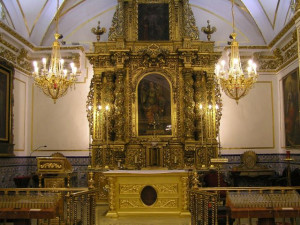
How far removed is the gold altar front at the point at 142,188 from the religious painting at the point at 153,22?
560 cm

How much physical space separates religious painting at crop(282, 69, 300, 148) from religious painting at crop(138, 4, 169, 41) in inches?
161

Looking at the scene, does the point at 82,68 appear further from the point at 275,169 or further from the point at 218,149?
the point at 275,169

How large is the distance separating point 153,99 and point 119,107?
1117 mm

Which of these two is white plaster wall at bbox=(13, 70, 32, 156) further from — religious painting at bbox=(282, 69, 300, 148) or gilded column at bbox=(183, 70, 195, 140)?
religious painting at bbox=(282, 69, 300, 148)

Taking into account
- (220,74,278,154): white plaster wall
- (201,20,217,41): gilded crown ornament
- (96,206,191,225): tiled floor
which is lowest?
(96,206,191,225): tiled floor

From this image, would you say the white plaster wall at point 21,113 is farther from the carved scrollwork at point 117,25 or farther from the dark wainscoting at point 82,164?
the carved scrollwork at point 117,25

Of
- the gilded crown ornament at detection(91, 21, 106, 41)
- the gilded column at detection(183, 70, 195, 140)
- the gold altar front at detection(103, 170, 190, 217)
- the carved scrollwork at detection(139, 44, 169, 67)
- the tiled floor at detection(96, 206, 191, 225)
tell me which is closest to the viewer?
the tiled floor at detection(96, 206, 191, 225)

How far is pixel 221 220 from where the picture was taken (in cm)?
764

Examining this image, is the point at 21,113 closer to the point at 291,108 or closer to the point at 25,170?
the point at 25,170

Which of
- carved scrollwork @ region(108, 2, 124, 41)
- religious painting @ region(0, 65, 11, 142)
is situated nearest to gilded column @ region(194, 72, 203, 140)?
carved scrollwork @ region(108, 2, 124, 41)

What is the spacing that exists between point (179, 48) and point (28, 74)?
5213 millimetres

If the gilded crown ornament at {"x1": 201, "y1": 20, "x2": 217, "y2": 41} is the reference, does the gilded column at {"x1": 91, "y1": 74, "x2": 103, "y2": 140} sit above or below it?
below

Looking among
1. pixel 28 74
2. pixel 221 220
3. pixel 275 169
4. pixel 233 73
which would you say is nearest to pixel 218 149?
pixel 275 169

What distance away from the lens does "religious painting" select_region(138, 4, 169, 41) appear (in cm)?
1334
